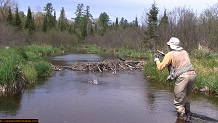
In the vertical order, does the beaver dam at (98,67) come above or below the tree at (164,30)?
below

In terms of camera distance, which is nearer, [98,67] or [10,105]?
[10,105]

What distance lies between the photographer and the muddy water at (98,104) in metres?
9.06

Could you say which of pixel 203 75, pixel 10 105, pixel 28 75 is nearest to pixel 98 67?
pixel 28 75

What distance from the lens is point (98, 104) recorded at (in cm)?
1094

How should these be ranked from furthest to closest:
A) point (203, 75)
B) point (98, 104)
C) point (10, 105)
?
point (203, 75) → point (98, 104) → point (10, 105)

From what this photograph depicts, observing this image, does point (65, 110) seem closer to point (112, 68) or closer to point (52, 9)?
point (112, 68)

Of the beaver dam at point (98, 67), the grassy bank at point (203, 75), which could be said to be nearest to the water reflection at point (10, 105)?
the grassy bank at point (203, 75)

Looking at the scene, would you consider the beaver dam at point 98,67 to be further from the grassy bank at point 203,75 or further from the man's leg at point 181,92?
the man's leg at point 181,92

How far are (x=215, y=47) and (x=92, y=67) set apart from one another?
11.4 m

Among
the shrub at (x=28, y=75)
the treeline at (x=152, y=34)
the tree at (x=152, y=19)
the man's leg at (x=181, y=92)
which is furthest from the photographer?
the tree at (x=152, y=19)

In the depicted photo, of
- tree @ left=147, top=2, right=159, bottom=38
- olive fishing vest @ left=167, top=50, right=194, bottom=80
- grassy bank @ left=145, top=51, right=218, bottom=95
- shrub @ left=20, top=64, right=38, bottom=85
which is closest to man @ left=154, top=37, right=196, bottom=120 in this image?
olive fishing vest @ left=167, top=50, right=194, bottom=80

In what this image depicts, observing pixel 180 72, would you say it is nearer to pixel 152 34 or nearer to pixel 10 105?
pixel 10 105

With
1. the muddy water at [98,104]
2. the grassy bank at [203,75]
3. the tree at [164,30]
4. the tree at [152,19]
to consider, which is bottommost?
the muddy water at [98,104]

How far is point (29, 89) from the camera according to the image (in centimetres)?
1372
